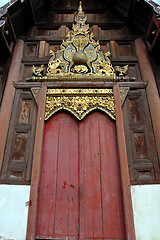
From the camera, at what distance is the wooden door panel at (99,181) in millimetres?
3277

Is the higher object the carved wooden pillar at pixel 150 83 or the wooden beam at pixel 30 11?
the wooden beam at pixel 30 11

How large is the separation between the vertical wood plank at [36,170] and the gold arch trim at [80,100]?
0.11m

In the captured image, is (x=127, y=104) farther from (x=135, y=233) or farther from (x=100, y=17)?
(x=100, y=17)

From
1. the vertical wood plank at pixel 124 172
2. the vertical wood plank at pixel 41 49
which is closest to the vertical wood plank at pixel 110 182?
the vertical wood plank at pixel 124 172

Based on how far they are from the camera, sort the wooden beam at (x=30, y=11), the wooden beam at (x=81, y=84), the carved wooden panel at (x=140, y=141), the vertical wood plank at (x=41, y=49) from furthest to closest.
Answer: the vertical wood plank at (x=41, y=49), the wooden beam at (x=30, y=11), the wooden beam at (x=81, y=84), the carved wooden panel at (x=140, y=141)

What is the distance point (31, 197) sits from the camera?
129 inches

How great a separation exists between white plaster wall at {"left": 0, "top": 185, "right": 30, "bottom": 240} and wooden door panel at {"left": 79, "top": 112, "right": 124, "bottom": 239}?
3.17ft

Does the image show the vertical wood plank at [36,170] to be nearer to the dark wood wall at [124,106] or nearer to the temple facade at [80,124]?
the temple facade at [80,124]

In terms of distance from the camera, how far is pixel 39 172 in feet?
11.5

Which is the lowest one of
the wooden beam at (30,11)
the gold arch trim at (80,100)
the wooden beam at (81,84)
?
the gold arch trim at (80,100)

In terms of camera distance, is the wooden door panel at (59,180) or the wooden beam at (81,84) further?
the wooden beam at (81,84)

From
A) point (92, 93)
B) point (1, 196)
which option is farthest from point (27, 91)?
point (1, 196)

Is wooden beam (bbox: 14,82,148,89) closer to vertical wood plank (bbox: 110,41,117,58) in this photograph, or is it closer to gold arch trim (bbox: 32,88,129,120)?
gold arch trim (bbox: 32,88,129,120)

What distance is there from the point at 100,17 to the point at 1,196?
5049 millimetres
